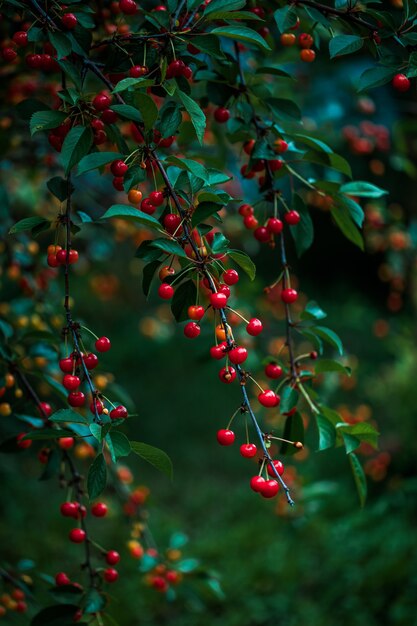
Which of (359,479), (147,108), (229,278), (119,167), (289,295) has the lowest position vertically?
Answer: (359,479)

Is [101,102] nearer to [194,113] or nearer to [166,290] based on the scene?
[194,113]

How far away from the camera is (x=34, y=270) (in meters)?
1.90

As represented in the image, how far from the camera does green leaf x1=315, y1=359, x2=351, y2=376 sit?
1155mm

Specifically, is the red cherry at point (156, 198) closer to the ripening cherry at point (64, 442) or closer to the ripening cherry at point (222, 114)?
the ripening cherry at point (222, 114)

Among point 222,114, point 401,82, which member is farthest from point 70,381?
point 401,82

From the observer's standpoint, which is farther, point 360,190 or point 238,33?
point 360,190

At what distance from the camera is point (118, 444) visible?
860 mm

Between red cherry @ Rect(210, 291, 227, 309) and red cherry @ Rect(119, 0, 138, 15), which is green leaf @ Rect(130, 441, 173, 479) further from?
red cherry @ Rect(119, 0, 138, 15)

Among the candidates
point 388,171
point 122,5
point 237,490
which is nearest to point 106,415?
point 122,5

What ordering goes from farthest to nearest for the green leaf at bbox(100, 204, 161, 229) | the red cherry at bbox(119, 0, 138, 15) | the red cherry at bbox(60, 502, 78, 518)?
the red cherry at bbox(60, 502, 78, 518) < the red cherry at bbox(119, 0, 138, 15) < the green leaf at bbox(100, 204, 161, 229)

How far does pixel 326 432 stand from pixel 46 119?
681 millimetres

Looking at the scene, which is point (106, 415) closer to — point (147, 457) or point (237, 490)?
point (147, 457)

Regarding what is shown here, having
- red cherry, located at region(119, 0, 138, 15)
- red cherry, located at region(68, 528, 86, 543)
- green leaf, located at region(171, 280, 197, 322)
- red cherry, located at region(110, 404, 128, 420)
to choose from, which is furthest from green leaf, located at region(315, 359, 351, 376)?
red cherry, located at region(119, 0, 138, 15)

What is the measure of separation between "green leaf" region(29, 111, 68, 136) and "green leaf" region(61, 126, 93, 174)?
0.03m
